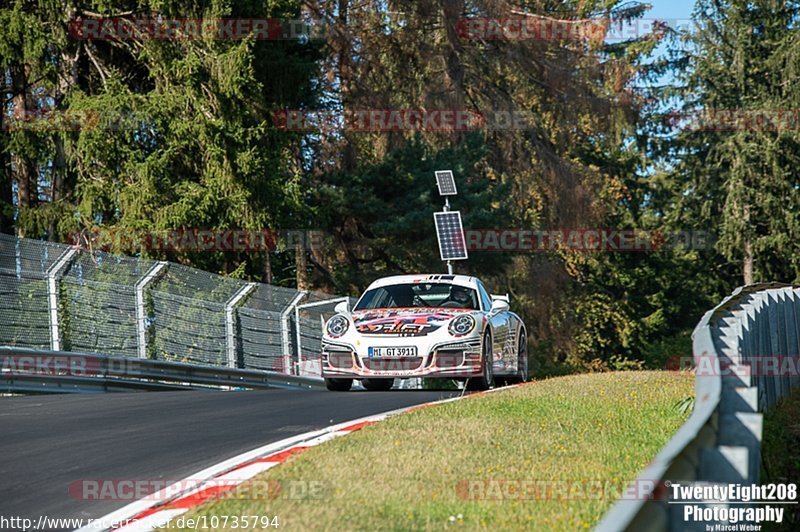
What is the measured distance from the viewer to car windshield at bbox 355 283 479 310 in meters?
15.1

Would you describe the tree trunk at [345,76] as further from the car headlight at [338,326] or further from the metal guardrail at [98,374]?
the car headlight at [338,326]

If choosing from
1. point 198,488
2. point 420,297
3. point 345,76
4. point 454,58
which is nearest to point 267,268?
point 345,76

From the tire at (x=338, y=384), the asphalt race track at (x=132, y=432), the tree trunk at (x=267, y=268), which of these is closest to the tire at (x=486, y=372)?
the asphalt race track at (x=132, y=432)

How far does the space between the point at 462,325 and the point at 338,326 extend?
1485 mm

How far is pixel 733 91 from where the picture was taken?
183 feet

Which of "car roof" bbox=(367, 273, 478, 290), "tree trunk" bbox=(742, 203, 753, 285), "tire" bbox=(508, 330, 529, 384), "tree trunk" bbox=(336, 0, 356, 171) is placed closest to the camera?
"car roof" bbox=(367, 273, 478, 290)

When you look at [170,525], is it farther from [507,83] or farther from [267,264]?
[507,83]

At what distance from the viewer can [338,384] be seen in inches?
586

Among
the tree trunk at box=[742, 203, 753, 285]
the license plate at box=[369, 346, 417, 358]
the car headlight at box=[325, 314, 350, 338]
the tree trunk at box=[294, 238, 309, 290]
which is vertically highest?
the car headlight at box=[325, 314, 350, 338]

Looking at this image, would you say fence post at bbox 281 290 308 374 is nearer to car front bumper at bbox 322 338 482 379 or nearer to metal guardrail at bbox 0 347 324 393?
metal guardrail at bbox 0 347 324 393

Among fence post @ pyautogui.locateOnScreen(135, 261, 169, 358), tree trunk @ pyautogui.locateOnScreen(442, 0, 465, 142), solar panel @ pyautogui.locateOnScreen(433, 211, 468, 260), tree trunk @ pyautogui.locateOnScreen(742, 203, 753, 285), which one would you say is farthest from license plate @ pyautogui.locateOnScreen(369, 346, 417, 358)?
tree trunk @ pyautogui.locateOnScreen(742, 203, 753, 285)

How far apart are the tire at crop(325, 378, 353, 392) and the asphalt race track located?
44cm

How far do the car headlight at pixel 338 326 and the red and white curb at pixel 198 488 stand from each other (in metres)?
5.14

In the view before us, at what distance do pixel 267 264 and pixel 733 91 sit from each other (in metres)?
30.9
